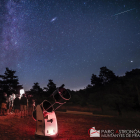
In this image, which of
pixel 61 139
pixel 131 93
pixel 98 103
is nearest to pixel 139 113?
pixel 131 93

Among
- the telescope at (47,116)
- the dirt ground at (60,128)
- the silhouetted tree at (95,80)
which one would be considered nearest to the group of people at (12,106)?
the dirt ground at (60,128)

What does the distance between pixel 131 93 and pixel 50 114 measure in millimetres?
16764

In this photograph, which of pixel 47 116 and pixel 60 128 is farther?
pixel 60 128

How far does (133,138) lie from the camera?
6.54m

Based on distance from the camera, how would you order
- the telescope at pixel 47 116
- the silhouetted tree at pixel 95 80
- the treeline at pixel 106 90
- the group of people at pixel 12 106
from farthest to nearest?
the silhouetted tree at pixel 95 80
the treeline at pixel 106 90
the group of people at pixel 12 106
the telescope at pixel 47 116

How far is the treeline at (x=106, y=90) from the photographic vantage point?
16984 millimetres

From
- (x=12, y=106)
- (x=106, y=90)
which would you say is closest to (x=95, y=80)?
(x=106, y=90)

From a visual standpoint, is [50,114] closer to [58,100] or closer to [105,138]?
[58,100]

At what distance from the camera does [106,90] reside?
25.4 metres

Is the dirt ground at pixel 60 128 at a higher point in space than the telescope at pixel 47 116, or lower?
lower

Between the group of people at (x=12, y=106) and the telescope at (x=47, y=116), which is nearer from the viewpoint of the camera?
the telescope at (x=47, y=116)

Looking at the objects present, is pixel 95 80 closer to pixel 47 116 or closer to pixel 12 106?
pixel 12 106

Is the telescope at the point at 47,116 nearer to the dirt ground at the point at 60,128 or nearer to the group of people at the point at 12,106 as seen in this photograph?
the dirt ground at the point at 60,128

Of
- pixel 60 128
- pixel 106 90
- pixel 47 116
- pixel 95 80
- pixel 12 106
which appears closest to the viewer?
Answer: pixel 47 116
